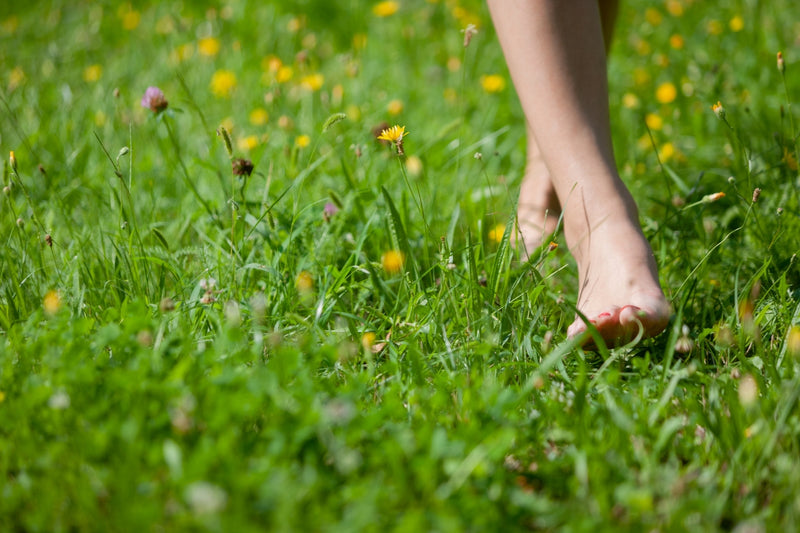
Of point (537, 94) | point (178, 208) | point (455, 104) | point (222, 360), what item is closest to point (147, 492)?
point (222, 360)

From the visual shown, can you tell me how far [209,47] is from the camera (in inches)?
105

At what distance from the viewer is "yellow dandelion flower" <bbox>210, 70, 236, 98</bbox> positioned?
2.41 m

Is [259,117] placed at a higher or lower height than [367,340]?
higher

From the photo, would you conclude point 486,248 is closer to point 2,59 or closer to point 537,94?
point 537,94

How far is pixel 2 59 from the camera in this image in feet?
9.04

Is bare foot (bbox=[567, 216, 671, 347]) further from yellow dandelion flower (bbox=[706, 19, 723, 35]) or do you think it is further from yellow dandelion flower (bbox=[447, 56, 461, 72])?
yellow dandelion flower (bbox=[706, 19, 723, 35])

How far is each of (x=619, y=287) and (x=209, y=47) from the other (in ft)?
6.65

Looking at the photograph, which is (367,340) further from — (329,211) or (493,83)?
(493,83)

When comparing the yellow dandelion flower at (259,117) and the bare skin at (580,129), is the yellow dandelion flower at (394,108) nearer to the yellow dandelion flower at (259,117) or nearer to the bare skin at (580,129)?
the yellow dandelion flower at (259,117)

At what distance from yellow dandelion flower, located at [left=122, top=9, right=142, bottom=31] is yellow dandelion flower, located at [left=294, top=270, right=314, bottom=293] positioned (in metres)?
2.29

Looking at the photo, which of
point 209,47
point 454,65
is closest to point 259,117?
point 209,47

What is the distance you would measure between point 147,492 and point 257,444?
148mm

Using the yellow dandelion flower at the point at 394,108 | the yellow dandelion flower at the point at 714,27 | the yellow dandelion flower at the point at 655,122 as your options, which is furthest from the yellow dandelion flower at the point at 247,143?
the yellow dandelion flower at the point at 714,27

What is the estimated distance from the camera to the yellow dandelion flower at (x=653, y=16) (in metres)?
2.95
